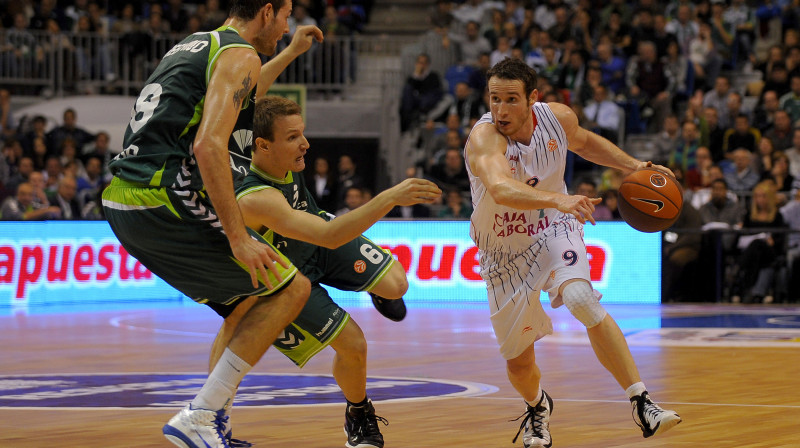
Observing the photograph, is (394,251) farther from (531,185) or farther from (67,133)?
(531,185)

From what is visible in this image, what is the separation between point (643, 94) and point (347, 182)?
4.94 metres

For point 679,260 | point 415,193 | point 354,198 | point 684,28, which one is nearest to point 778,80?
point 684,28

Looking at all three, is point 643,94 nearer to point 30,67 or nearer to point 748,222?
point 748,222

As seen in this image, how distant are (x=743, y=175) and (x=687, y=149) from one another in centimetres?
106

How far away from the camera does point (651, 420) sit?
217 inches

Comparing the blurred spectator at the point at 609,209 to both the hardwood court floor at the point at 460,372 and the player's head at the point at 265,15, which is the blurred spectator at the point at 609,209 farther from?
the player's head at the point at 265,15

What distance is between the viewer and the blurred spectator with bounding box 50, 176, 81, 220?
16578 millimetres

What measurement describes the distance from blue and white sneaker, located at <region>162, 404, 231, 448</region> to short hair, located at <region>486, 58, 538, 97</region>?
217cm

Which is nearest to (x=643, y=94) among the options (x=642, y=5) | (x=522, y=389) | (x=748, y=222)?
(x=642, y=5)

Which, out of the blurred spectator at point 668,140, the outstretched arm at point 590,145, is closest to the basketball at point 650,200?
the outstretched arm at point 590,145

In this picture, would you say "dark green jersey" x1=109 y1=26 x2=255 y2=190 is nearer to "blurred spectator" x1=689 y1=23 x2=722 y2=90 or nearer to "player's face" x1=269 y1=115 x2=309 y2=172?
"player's face" x1=269 y1=115 x2=309 y2=172

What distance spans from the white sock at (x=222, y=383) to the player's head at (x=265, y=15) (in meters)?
1.32

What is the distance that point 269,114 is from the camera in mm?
5844

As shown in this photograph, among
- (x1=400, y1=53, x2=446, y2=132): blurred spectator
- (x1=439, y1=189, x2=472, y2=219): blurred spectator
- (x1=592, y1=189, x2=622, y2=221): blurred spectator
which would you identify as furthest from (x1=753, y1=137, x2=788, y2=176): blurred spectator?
(x1=400, y1=53, x2=446, y2=132): blurred spectator
